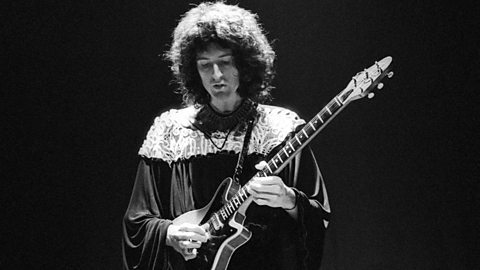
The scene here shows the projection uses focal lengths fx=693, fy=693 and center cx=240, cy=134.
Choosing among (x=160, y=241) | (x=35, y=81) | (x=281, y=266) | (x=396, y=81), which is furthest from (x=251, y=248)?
(x=35, y=81)

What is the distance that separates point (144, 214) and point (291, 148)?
1.49 ft

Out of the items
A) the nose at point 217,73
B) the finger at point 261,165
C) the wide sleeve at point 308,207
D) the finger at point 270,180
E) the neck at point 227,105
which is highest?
the nose at point 217,73

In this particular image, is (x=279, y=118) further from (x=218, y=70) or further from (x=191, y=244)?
(x=191, y=244)

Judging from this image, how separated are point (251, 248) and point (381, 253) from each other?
579 mm

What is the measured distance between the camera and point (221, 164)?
1.81 meters

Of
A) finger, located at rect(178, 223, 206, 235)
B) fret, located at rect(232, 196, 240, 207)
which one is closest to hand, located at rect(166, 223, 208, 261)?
finger, located at rect(178, 223, 206, 235)

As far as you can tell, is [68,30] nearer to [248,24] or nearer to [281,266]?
[248,24]

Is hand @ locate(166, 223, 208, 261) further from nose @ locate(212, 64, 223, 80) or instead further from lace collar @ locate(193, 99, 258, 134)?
nose @ locate(212, 64, 223, 80)

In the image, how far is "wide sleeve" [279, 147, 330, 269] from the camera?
1.73m

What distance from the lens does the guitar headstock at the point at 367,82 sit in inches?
65.1

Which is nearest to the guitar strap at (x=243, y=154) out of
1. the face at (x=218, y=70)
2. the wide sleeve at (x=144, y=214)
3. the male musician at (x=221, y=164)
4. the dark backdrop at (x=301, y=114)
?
the male musician at (x=221, y=164)

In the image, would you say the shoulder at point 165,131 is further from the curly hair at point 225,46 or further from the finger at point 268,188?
the finger at point 268,188

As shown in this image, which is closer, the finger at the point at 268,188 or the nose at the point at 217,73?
the finger at the point at 268,188

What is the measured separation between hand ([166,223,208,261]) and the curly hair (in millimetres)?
358
